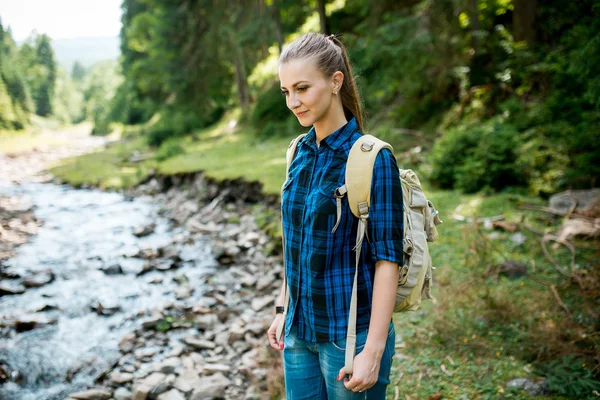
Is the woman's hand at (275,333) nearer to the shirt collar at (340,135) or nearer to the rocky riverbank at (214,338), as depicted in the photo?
the shirt collar at (340,135)

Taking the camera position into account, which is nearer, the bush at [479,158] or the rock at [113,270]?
the bush at [479,158]

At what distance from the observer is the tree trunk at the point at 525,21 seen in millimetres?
8241

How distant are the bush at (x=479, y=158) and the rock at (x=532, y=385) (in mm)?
4203

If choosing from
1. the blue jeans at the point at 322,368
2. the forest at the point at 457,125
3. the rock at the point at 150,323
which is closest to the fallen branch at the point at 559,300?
the forest at the point at 457,125

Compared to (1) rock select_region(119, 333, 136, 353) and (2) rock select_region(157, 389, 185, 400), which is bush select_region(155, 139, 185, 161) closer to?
(1) rock select_region(119, 333, 136, 353)

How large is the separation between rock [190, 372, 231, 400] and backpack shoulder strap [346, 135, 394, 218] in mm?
2938

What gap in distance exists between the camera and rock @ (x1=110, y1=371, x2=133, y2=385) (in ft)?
13.7

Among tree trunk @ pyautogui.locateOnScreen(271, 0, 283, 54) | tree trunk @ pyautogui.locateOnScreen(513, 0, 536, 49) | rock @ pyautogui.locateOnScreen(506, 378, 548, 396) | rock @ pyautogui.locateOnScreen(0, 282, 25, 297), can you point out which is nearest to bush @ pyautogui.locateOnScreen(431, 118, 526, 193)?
tree trunk @ pyautogui.locateOnScreen(513, 0, 536, 49)

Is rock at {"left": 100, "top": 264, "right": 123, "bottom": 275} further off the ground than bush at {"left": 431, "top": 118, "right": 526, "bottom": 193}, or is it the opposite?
bush at {"left": 431, "top": 118, "right": 526, "bottom": 193}

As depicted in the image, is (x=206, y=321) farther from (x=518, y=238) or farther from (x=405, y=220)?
(x=405, y=220)

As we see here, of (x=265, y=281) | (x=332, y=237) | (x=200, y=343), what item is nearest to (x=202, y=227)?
(x=265, y=281)

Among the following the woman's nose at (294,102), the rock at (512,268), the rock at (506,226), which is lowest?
the rock at (512,268)

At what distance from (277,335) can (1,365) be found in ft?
13.7

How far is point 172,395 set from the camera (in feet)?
12.3
